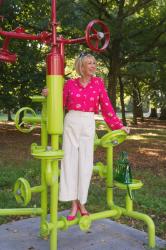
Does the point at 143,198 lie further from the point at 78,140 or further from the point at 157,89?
the point at 157,89

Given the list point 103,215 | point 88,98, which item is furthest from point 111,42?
point 103,215

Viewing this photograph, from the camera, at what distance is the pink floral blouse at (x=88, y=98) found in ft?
11.1

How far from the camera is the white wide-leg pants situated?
339cm

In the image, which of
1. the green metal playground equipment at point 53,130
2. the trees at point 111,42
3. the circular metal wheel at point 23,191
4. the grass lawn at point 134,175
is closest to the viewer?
the green metal playground equipment at point 53,130

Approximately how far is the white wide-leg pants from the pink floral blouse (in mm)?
57

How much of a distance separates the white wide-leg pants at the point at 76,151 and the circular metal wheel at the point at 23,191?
0.93 feet

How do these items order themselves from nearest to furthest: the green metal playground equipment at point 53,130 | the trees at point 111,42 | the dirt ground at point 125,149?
the green metal playground equipment at point 53,130 < the dirt ground at point 125,149 < the trees at point 111,42

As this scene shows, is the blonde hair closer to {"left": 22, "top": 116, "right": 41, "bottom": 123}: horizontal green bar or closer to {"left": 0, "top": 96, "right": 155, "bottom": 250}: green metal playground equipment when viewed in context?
{"left": 0, "top": 96, "right": 155, "bottom": 250}: green metal playground equipment

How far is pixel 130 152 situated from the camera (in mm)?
10266

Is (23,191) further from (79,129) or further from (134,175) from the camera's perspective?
(134,175)

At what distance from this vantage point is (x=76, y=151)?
340cm

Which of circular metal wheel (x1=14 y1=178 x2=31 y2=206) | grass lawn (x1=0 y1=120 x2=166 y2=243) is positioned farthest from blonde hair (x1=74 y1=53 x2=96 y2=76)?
grass lawn (x1=0 y1=120 x2=166 y2=243)

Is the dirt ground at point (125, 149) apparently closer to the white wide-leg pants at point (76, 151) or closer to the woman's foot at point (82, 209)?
the woman's foot at point (82, 209)

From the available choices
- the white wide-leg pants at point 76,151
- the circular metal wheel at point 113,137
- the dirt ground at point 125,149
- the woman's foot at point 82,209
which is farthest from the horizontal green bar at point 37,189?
the dirt ground at point 125,149
